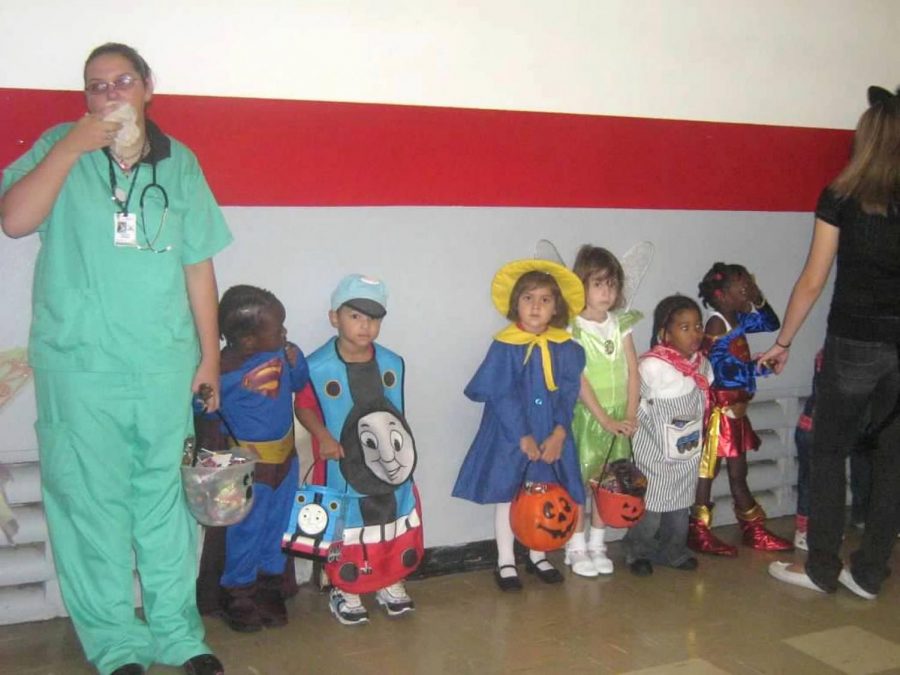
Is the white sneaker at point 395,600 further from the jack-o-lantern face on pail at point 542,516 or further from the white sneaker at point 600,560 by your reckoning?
the white sneaker at point 600,560

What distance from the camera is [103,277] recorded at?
103 inches

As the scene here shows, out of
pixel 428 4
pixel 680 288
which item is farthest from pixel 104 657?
pixel 680 288

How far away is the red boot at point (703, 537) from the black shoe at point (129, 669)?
91.3 inches

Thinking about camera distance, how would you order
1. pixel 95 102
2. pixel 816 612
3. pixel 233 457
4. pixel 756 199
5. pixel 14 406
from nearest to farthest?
1. pixel 95 102
2. pixel 233 457
3. pixel 14 406
4. pixel 816 612
5. pixel 756 199

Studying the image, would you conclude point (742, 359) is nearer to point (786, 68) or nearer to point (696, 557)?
point (696, 557)

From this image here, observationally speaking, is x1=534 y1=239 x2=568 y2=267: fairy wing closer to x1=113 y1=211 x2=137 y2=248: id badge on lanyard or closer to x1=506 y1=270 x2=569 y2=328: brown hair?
x1=506 y1=270 x2=569 y2=328: brown hair

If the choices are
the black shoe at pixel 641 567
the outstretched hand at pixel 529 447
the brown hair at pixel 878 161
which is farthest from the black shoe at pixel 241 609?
the brown hair at pixel 878 161

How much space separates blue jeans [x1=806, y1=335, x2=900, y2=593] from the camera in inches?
133

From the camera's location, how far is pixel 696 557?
13.1 feet

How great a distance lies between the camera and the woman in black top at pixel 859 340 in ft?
10.8

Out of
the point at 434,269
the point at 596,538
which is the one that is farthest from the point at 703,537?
the point at 434,269

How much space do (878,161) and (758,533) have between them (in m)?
1.70

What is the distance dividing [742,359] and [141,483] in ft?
8.35

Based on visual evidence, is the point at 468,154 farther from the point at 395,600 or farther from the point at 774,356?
the point at 395,600
